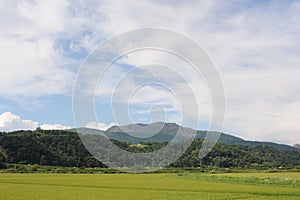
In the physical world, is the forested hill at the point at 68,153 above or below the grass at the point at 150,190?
above

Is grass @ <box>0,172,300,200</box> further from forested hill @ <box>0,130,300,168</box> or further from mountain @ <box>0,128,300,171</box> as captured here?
forested hill @ <box>0,130,300,168</box>

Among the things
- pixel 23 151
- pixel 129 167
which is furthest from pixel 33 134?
pixel 129 167

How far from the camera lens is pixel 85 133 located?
366ft

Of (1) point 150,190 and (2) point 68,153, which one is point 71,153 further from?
Answer: (1) point 150,190

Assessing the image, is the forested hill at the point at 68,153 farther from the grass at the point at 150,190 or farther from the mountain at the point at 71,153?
the grass at the point at 150,190

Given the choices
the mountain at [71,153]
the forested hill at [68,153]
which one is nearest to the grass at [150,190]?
the mountain at [71,153]

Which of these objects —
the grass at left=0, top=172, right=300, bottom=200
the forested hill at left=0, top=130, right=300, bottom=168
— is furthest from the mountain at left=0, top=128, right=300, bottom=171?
the grass at left=0, top=172, right=300, bottom=200

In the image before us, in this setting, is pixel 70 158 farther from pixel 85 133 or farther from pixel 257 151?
pixel 257 151

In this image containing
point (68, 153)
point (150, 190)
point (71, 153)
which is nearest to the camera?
point (150, 190)

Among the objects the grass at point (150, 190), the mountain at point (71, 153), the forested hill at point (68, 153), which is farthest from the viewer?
the forested hill at point (68, 153)

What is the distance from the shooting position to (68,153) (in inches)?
3947

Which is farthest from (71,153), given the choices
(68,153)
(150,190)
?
(150,190)

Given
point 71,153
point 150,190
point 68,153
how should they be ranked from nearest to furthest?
point 150,190
point 68,153
point 71,153

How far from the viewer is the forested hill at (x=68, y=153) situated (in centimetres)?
8944
